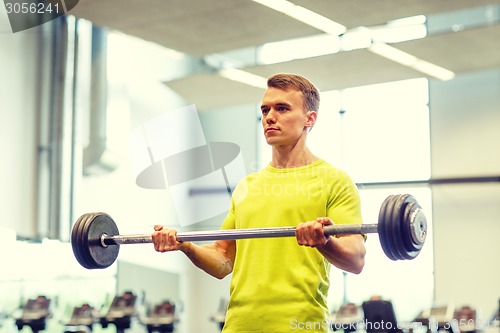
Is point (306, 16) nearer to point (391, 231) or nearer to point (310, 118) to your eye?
point (310, 118)

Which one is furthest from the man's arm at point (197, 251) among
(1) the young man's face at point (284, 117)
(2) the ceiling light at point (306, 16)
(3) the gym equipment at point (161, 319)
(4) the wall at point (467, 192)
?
(4) the wall at point (467, 192)

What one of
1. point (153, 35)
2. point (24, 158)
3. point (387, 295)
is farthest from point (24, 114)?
point (387, 295)

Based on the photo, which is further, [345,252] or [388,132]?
[388,132]

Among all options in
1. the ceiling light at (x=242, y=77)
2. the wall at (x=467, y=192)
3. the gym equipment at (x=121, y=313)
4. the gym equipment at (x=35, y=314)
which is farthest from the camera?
the wall at (x=467, y=192)

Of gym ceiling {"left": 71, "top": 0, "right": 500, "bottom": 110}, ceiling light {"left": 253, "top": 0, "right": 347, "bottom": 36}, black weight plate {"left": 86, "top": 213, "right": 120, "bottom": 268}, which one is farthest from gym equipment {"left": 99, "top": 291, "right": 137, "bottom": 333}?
black weight plate {"left": 86, "top": 213, "right": 120, "bottom": 268}

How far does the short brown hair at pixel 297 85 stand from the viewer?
2236mm

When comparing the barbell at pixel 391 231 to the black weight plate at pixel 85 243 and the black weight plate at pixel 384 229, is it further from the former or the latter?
the black weight plate at pixel 85 243

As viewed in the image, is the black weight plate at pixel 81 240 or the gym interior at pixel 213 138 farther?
the gym interior at pixel 213 138

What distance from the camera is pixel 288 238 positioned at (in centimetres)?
215

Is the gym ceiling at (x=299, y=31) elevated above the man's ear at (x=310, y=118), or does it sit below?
above

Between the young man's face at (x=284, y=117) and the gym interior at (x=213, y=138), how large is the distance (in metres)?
4.96

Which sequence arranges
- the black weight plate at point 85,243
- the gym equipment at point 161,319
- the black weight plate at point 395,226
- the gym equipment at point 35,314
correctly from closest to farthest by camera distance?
the black weight plate at point 395,226
the black weight plate at point 85,243
the gym equipment at point 35,314
the gym equipment at point 161,319

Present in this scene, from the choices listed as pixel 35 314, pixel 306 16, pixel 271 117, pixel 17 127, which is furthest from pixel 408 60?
pixel 271 117

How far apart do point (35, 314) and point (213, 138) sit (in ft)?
16.7
